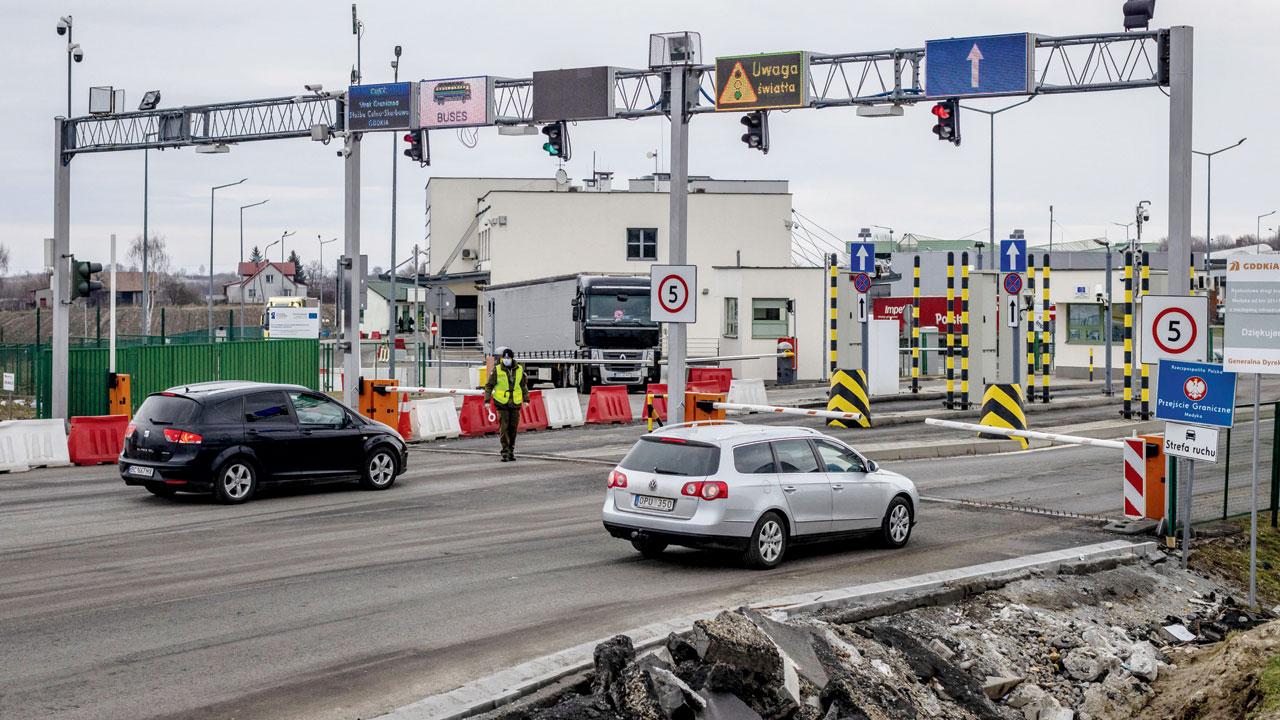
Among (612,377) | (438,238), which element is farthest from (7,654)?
(438,238)

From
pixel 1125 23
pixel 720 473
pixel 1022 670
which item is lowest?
pixel 1022 670

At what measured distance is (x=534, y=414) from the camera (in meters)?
29.6

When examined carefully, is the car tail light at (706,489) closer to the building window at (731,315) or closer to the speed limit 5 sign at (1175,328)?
the speed limit 5 sign at (1175,328)

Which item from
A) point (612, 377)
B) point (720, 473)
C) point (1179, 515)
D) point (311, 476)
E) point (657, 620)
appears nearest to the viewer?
point (657, 620)

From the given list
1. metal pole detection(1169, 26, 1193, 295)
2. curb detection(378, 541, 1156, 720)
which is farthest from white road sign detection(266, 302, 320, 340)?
curb detection(378, 541, 1156, 720)

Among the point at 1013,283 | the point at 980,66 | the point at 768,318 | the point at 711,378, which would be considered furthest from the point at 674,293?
the point at 768,318

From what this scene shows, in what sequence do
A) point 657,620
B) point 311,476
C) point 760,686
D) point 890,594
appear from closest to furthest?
point 760,686, point 657,620, point 890,594, point 311,476

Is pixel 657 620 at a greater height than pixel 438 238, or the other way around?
pixel 438 238

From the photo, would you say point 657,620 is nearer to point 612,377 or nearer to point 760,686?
point 760,686

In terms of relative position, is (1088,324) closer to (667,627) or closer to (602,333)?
(602,333)

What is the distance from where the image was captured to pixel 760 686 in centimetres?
876

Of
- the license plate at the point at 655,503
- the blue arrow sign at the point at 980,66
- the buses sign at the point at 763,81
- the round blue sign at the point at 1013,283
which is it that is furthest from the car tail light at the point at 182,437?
the round blue sign at the point at 1013,283

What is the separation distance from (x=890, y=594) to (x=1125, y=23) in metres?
12.2

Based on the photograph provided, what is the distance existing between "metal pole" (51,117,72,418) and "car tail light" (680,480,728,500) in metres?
18.1
